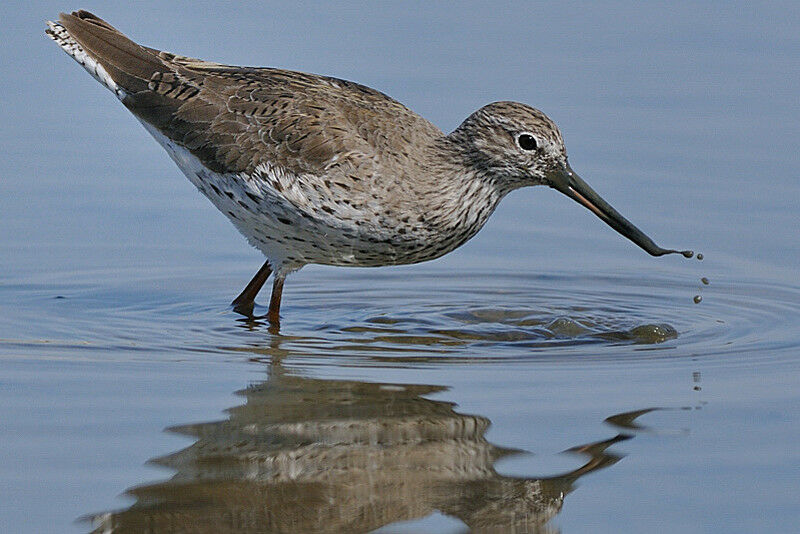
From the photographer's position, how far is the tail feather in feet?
34.3

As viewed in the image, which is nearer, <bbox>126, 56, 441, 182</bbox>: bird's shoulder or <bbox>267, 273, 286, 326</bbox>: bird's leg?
<bbox>126, 56, 441, 182</bbox>: bird's shoulder

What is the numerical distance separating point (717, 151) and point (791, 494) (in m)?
6.61

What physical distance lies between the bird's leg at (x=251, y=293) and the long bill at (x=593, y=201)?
2.28 metres

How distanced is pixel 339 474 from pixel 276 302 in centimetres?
366

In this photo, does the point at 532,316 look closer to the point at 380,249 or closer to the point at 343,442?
the point at 380,249

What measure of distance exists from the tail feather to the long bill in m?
3.15

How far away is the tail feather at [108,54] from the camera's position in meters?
10.4

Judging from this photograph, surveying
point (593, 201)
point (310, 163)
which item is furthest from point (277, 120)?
point (593, 201)

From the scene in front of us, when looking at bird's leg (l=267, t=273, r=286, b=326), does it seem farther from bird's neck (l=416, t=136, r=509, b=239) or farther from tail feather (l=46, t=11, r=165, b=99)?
tail feather (l=46, t=11, r=165, b=99)

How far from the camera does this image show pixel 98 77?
35.3ft

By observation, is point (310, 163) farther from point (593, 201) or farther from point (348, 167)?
point (593, 201)

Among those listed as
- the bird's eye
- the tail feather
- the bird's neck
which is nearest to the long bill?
the bird's eye

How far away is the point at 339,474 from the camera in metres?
6.35

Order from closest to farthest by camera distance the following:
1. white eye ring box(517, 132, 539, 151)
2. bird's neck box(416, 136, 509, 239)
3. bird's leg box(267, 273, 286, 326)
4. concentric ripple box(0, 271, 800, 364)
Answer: concentric ripple box(0, 271, 800, 364)
white eye ring box(517, 132, 539, 151)
bird's neck box(416, 136, 509, 239)
bird's leg box(267, 273, 286, 326)
